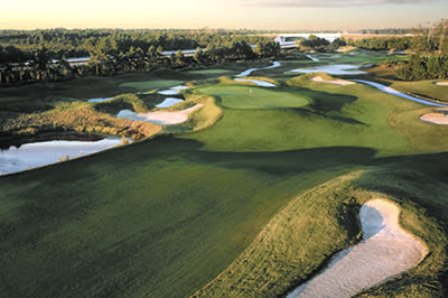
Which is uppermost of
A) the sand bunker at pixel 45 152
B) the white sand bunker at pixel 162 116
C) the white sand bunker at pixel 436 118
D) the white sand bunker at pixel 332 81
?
the white sand bunker at pixel 332 81

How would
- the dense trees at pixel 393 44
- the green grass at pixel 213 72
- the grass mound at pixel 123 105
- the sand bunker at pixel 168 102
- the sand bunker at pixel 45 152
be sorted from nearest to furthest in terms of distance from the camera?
the sand bunker at pixel 45 152
the grass mound at pixel 123 105
the sand bunker at pixel 168 102
the green grass at pixel 213 72
the dense trees at pixel 393 44

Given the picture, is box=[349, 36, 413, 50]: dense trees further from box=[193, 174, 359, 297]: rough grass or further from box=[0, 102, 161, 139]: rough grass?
box=[193, 174, 359, 297]: rough grass

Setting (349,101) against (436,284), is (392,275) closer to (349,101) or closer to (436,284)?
(436,284)

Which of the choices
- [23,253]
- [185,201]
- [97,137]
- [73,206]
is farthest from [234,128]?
[23,253]

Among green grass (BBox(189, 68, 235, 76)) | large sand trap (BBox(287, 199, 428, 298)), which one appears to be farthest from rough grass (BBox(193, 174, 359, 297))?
green grass (BBox(189, 68, 235, 76))

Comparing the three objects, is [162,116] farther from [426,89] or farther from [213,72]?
[213,72]

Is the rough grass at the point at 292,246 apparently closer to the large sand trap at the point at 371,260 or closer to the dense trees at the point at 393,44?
the large sand trap at the point at 371,260

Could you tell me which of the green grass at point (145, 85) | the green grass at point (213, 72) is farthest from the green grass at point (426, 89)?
the green grass at point (213, 72)

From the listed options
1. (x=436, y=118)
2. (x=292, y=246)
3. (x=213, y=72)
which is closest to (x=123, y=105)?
(x=436, y=118)
